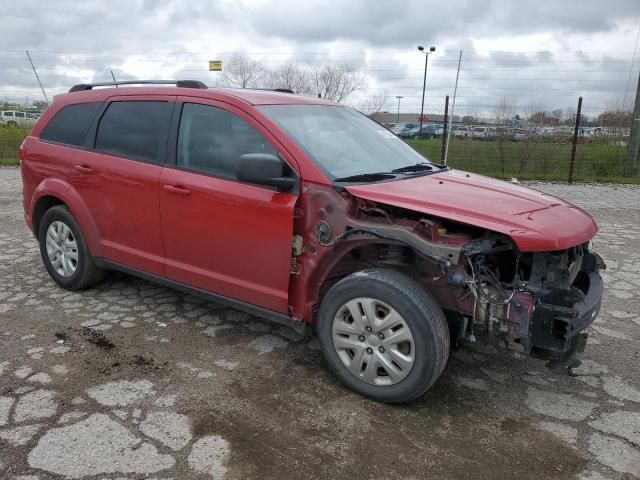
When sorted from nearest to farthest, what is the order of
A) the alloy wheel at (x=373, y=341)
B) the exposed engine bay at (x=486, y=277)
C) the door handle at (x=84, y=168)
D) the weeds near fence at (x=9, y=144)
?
1. the exposed engine bay at (x=486, y=277)
2. the alloy wheel at (x=373, y=341)
3. the door handle at (x=84, y=168)
4. the weeds near fence at (x=9, y=144)

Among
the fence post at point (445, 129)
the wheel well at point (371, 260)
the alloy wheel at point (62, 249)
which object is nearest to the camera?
the wheel well at point (371, 260)

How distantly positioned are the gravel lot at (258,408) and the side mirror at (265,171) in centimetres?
122

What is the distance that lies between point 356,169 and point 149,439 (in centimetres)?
203

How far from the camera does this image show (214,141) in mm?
3781

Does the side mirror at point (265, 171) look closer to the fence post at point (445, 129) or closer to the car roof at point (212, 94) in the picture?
the car roof at point (212, 94)

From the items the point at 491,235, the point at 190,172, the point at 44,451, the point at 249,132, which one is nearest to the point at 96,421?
the point at 44,451

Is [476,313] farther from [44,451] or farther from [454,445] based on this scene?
[44,451]

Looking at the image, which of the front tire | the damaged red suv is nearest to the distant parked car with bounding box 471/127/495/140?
the damaged red suv

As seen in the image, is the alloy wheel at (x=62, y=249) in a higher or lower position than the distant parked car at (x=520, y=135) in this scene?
lower

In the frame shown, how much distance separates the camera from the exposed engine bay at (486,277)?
2.89m

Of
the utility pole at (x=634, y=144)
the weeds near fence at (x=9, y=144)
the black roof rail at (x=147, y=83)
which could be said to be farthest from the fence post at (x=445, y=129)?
the weeds near fence at (x=9, y=144)

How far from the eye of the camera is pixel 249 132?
3.61 metres

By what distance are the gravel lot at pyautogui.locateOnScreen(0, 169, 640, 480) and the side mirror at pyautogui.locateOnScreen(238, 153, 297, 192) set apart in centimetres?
122

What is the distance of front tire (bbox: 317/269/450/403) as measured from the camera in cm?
295
